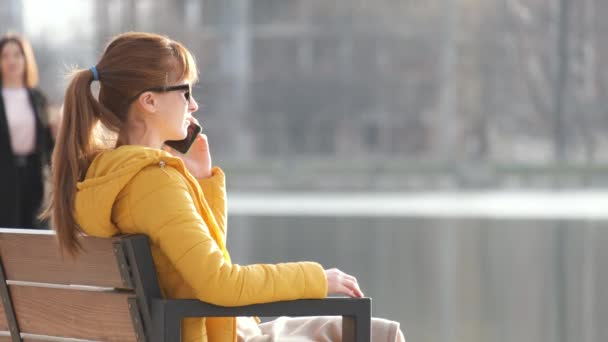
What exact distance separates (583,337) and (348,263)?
431 cm

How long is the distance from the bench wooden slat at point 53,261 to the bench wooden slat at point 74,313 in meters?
0.03

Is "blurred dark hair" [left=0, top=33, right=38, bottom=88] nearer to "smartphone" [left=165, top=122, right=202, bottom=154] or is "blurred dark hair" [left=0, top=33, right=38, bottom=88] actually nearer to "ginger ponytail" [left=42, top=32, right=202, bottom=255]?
"smartphone" [left=165, top=122, right=202, bottom=154]

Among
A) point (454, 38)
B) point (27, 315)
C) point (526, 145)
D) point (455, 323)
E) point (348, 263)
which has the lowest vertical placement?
point (526, 145)

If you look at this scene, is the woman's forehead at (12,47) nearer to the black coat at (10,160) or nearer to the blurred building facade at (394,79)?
the black coat at (10,160)

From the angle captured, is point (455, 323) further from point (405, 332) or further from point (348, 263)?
point (348, 263)

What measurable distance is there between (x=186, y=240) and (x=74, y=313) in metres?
0.29

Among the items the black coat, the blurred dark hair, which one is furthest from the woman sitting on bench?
the blurred dark hair

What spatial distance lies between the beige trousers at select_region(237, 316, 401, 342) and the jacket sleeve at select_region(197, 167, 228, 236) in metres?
0.25

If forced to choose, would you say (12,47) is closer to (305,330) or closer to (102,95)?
(102,95)

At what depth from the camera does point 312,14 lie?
37.3 m

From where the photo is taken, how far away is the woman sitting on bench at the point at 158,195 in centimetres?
278

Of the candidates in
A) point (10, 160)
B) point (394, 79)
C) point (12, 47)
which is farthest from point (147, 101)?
point (394, 79)

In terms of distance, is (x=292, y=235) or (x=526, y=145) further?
(x=526, y=145)

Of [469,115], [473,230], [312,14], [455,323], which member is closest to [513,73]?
[469,115]
